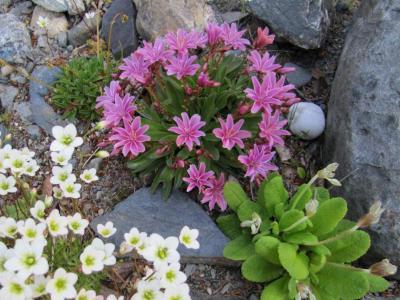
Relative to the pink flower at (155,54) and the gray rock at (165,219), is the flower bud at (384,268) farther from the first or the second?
the pink flower at (155,54)

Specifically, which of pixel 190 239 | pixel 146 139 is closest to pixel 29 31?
pixel 146 139

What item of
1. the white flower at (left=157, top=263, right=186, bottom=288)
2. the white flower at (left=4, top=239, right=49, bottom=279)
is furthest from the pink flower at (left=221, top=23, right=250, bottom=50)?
the white flower at (left=4, top=239, right=49, bottom=279)

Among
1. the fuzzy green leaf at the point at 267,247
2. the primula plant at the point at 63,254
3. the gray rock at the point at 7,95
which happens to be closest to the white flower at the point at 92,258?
the primula plant at the point at 63,254

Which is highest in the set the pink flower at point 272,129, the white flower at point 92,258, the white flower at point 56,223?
the pink flower at point 272,129

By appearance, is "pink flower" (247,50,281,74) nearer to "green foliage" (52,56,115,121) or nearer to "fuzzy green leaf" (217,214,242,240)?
"fuzzy green leaf" (217,214,242,240)

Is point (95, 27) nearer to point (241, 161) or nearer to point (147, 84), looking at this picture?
point (147, 84)

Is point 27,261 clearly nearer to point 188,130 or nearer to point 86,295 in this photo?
point 86,295
